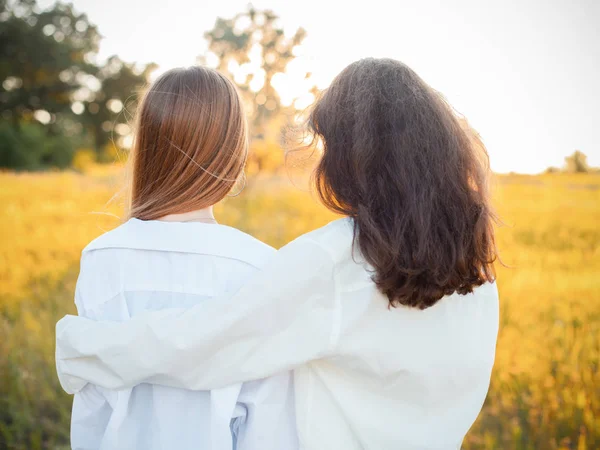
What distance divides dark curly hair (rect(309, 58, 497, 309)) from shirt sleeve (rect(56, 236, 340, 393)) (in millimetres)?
140

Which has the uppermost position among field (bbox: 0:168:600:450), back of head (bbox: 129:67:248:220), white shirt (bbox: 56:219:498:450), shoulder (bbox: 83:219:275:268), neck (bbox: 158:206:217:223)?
back of head (bbox: 129:67:248:220)

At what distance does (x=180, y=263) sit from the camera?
1313 millimetres

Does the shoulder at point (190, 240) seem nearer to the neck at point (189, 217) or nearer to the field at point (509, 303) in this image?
the neck at point (189, 217)

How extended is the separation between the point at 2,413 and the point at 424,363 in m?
2.55

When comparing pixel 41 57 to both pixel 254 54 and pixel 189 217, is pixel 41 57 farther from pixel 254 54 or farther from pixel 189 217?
pixel 189 217

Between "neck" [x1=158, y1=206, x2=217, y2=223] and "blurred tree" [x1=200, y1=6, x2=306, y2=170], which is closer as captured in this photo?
"neck" [x1=158, y1=206, x2=217, y2=223]

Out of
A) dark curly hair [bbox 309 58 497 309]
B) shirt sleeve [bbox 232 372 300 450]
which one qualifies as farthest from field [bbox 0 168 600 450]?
shirt sleeve [bbox 232 372 300 450]

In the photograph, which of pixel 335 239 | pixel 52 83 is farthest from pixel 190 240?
pixel 52 83

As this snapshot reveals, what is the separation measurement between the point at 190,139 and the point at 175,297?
16.8 inches

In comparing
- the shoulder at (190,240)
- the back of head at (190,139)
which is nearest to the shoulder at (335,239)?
the shoulder at (190,240)

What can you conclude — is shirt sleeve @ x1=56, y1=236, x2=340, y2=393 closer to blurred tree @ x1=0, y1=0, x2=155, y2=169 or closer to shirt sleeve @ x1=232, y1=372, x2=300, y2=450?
shirt sleeve @ x1=232, y1=372, x2=300, y2=450

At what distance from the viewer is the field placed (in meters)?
2.51

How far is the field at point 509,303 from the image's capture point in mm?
2508

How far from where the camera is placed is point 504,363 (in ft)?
9.20
